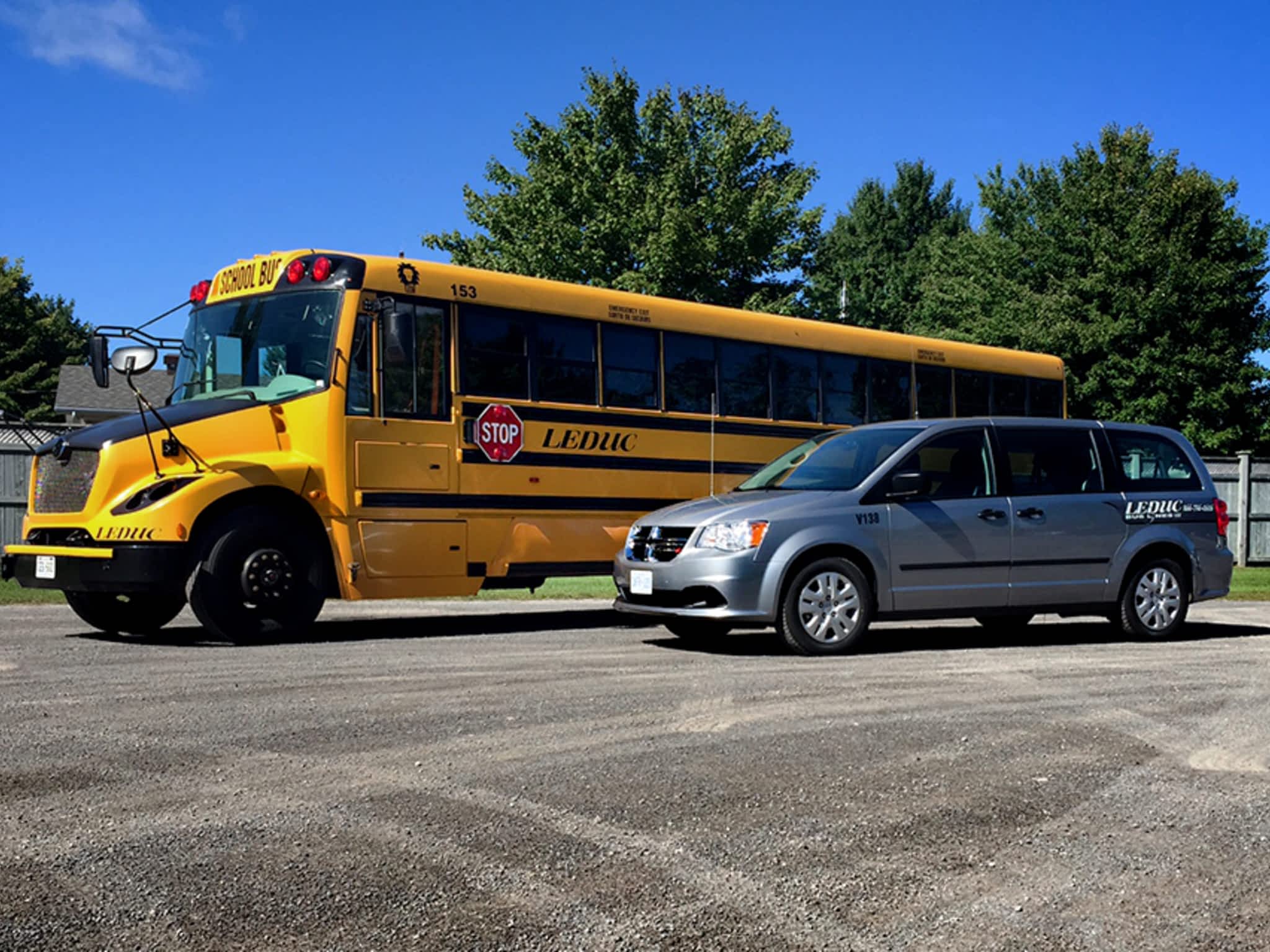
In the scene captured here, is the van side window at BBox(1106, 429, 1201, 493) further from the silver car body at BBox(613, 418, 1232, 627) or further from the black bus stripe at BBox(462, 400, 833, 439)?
the black bus stripe at BBox(462, 400, 833, 439)

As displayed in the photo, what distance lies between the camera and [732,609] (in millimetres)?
9906

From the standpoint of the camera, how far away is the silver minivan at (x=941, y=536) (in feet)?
32.9

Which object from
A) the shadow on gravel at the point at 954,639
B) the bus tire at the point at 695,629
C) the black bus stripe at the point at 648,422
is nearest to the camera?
the shadow on gravel at the point at 954,639

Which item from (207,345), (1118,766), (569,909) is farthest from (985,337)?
(569,909)

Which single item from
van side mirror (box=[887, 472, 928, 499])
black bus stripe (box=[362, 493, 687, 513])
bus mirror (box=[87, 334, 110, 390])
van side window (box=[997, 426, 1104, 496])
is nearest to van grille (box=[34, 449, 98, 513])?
bus mirror (box=[87, 334, 110, 390])

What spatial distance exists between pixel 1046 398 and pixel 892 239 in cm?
4861

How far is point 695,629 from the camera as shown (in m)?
11.2

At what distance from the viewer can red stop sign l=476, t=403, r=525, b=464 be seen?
1227 centimetres

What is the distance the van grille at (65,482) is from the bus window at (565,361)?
394 centimetres

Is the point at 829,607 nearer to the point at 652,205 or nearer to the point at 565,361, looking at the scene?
the point at 565,361

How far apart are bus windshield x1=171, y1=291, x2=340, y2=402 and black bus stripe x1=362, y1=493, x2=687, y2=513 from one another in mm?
1140

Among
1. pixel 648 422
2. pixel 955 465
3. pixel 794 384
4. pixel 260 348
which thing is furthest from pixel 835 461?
pixel 260 348

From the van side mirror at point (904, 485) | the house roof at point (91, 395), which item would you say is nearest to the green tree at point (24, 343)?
the house roof at point (91, 395)

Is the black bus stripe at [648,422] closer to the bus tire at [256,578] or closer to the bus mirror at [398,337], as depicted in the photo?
the bus mirror at [398,337]
